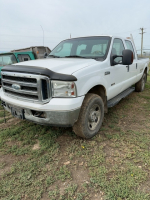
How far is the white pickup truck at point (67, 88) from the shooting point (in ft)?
7.61

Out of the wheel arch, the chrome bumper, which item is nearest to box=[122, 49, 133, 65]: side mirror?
the wheel arch

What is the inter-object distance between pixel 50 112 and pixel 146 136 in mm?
1996

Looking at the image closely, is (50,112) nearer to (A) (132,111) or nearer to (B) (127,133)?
(B) (127,133)

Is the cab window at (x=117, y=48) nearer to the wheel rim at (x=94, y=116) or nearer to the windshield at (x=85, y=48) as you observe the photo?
the windshield at (x=85, y=48)

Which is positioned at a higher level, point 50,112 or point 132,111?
point 50,112

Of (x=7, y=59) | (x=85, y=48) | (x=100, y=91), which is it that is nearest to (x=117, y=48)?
(x=85, y=48)

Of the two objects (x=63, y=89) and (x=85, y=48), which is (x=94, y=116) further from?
(x=85, y=48)

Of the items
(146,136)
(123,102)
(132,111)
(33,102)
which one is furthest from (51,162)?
(123,102)

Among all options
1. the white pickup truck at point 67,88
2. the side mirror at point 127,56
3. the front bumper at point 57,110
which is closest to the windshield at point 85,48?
the white pickup truck at point 67,88

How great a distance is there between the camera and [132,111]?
448 centimetres

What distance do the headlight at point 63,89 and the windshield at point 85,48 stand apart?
129 cm

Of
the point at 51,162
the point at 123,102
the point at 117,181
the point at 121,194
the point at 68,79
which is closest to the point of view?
the point at 121,194

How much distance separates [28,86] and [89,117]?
120 cm

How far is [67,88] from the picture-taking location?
2320 mm
